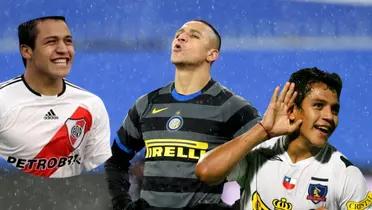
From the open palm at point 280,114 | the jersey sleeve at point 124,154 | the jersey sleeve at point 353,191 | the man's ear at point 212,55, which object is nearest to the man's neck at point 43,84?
the jersey sleeve at point 124,154

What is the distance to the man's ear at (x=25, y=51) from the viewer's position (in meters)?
3.13

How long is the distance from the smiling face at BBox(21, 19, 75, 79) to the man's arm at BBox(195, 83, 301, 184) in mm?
893

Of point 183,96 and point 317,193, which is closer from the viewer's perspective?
point 317,193

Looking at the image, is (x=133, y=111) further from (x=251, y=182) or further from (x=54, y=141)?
(x=251, y=182)

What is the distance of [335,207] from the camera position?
248 cm

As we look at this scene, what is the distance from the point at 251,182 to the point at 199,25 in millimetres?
729

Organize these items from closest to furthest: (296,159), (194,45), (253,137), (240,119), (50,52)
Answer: (253,137), (296,159), (240,119), (194,45), (50,52)

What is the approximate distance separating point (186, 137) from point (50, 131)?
1.89 ft

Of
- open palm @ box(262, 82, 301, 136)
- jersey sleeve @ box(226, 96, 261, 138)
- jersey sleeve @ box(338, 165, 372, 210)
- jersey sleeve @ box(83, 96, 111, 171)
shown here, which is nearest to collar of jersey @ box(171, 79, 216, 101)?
jersey sleeve @ box(226, 96, 261, 138)

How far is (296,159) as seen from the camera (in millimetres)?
2502

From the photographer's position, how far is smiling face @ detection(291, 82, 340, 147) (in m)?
2.42

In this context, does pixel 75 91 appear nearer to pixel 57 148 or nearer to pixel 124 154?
pixel 57 148

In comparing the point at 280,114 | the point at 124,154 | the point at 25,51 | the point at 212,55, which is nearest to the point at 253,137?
the point at 280,114

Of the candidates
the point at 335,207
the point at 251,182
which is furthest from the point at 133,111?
the point at 335,207
